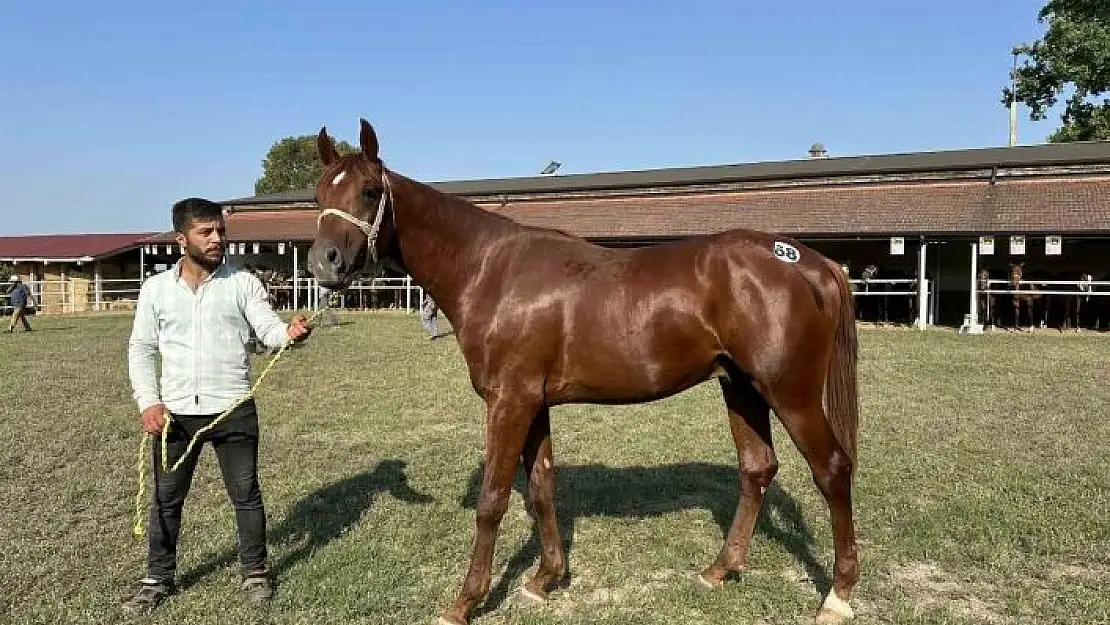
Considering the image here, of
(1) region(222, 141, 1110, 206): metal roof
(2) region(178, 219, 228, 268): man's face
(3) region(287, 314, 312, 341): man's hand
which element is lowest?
(3) region(287, 314, 312, 341): man's hand

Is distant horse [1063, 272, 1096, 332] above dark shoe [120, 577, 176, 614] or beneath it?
above

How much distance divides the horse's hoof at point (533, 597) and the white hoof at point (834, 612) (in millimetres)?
1384

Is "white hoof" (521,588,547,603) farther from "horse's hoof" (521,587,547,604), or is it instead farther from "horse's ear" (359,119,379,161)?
"horse's ear" (359,119,379,161)

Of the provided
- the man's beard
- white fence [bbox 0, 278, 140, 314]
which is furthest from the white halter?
white fence [bbox 0, 278, 140, 314]

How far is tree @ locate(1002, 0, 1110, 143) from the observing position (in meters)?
27.9

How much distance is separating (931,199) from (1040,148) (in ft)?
19.0

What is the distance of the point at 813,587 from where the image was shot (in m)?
3.99

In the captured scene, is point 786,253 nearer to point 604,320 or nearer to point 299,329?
point 604,320

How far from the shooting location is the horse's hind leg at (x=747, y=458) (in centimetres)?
413

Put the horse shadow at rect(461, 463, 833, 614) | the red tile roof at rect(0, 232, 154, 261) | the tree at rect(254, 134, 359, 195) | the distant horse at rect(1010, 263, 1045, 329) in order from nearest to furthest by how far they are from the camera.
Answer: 1. the horse shadow at rect(461, 463, 833, 614)
2. the distant horse at rect(1010, 263, 1045, 329)
3. the red tile roof at rect(0, 232, 154, 261)
4. the tree at rect(254, 134, 359, 195)

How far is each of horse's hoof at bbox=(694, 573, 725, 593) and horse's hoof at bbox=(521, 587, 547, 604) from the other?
83 cm

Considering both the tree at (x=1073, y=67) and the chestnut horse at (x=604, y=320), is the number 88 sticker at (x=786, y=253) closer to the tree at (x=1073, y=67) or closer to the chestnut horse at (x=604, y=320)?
the chestnut horse at (x=604, y=320)

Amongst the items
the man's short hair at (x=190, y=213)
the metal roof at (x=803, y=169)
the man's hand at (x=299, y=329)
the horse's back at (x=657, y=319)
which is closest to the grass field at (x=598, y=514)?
the horse's back at (x=657, y=319)

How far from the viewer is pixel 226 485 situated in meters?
3.76
